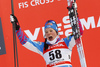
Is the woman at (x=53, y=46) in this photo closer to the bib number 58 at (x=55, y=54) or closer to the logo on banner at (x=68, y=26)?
the bib number 58 at (x=55, y=54)

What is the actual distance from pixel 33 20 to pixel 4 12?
33cm

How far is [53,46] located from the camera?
5.79ft

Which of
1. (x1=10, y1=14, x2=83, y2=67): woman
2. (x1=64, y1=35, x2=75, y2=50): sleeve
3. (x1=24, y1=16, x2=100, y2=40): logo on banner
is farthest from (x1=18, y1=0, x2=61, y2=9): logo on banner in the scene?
(x1=64, y1=35, x2=75, y2=50): sleeve

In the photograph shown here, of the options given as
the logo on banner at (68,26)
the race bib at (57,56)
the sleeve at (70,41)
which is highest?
the logo on banner at (68,26)

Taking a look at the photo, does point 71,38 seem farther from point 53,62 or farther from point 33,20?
point 33,20

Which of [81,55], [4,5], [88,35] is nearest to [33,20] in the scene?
[4,5]

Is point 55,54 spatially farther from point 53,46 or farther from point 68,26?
point 68,26

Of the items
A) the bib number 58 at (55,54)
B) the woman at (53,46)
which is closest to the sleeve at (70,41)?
the woman at (53,46)

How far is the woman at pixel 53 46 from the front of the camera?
1.73m

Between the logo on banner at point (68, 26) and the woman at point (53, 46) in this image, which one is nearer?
the woman at point (53, 46)

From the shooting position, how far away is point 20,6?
2275 mm

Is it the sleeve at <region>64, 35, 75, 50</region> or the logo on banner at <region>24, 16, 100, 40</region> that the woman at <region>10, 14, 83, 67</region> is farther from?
the logo on banner at <region>24, 16, 100, 40</region>

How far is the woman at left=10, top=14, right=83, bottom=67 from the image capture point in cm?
173

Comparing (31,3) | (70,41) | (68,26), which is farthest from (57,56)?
(31,3)
